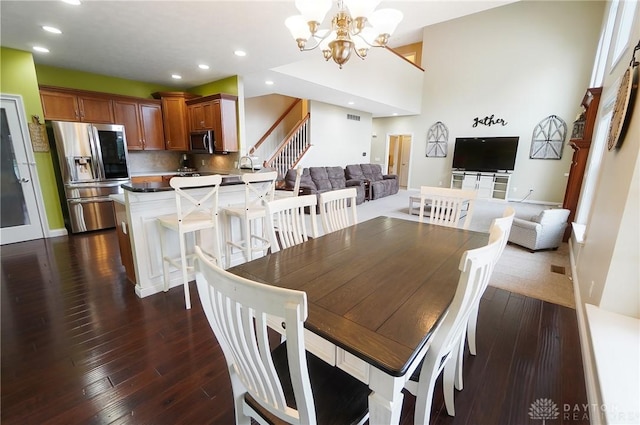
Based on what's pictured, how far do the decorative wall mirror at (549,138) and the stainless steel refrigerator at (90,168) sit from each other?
9725 mm

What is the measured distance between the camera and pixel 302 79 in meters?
4.79

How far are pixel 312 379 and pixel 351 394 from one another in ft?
0.53

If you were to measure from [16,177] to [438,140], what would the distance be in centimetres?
991

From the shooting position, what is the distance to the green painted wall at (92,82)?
167 inches

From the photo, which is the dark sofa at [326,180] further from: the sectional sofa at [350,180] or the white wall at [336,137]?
the white wall at [336,137]

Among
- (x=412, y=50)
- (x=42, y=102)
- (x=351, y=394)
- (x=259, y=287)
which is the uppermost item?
(x=412, y=50)

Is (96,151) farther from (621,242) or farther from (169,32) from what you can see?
(621,242)

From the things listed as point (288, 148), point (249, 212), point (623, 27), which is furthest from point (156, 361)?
point (623, 27)

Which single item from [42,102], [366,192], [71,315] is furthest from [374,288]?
[366,192]

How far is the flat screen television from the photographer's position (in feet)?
25.2

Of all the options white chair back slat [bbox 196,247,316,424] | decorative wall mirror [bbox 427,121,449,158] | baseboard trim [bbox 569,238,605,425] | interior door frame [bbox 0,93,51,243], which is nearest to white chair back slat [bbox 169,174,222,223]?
white chair back slat [bbox 196,247,316,424]

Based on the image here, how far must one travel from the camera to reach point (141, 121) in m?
4.94

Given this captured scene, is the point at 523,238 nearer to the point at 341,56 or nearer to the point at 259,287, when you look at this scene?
the point at 341,56

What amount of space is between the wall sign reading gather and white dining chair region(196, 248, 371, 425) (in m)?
9.20
